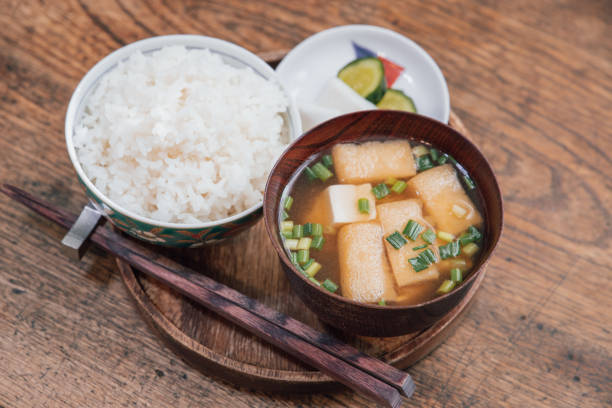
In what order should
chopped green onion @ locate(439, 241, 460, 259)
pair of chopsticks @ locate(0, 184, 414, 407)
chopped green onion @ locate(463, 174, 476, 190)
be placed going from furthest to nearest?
chopped green onion @ locate(463, 174, 476, 190), chopped green onion @ locate(439, 241, 460, 259), pair of chopsticks @ locate(0, 184, 414, 407)

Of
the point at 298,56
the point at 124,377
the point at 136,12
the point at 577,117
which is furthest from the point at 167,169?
the point at 577,117

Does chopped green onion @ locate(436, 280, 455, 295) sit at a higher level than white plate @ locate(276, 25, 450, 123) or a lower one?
lower

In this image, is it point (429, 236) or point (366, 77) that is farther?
point (366, 77)

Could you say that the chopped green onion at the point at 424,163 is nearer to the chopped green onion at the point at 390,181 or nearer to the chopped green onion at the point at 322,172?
the chopped green onion at the point at 390,181

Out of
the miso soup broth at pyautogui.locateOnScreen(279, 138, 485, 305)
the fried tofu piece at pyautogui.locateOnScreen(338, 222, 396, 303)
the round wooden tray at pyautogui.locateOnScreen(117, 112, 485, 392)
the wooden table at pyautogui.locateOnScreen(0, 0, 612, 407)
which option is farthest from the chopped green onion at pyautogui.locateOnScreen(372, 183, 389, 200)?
the wooden table at pyautogui.locateOnScreen(0, 0, 612, 407)

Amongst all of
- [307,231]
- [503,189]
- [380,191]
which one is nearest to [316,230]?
[307,231]

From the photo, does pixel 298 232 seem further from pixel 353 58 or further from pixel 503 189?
pixel 353 58

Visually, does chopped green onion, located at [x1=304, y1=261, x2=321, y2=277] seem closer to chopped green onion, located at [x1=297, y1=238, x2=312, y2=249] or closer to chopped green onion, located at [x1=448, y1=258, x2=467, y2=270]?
chopped green onion, located at [x1=297, y1=238, x2=312, y2=249]

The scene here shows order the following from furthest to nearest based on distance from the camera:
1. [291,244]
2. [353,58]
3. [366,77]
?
[353,58] → [366,77] → [291,244]
